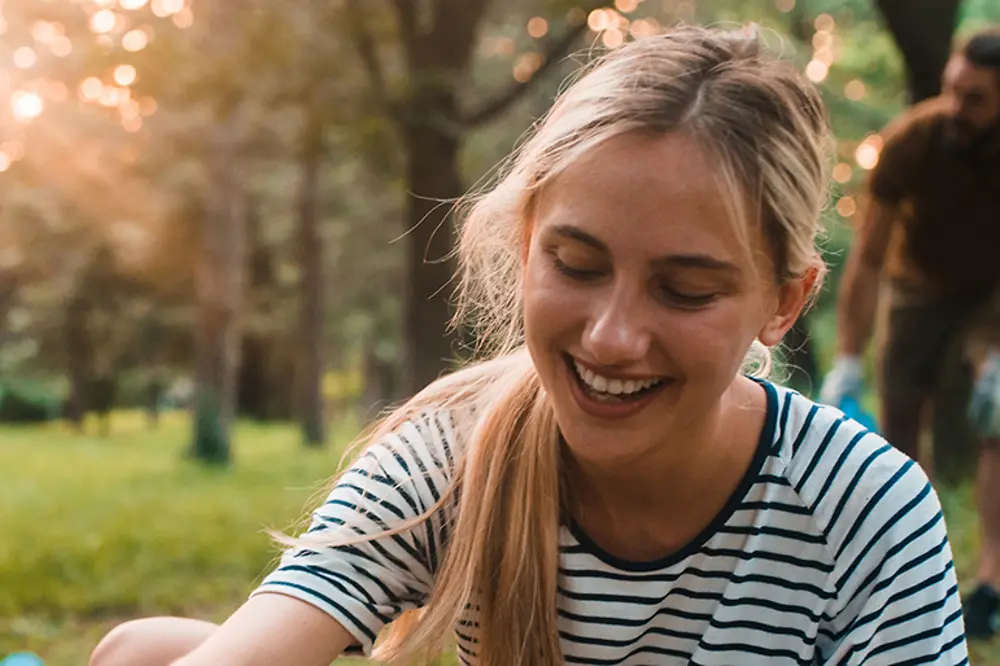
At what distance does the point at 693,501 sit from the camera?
1.69 metres

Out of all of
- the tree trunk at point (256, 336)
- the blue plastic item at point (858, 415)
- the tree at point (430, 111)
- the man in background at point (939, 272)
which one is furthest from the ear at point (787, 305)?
the tree trunk at point (256, 336)

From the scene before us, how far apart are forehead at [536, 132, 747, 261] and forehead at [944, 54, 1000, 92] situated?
2.54 metres

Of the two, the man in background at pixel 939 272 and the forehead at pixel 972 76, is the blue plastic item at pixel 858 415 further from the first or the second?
the forehead at pixel 972 76

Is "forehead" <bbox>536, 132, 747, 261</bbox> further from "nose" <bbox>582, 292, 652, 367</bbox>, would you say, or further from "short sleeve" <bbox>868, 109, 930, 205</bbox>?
"short sleeve" <bbox>868, 109, 930, 205</bbox>

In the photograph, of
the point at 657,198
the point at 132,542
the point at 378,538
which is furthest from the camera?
the point at 132,542

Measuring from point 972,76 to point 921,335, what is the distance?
1.04 metres

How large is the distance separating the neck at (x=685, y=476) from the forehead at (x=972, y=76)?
2.36m

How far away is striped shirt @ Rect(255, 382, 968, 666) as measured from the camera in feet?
5.23

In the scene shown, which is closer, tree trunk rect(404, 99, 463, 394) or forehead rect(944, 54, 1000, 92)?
forehead rect(944, 54, 1000, 92)

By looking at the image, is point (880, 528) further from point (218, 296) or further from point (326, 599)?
point (218, 296)

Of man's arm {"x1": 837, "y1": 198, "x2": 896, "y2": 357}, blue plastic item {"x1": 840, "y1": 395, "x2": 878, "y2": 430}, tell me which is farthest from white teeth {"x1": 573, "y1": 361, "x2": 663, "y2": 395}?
man's arm {"x1": 837, "y1": 198, "x2": 896, "y2": 357}

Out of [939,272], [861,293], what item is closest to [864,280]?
[861,293]

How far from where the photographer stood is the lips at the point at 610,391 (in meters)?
1.50

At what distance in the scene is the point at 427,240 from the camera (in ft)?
21.3
